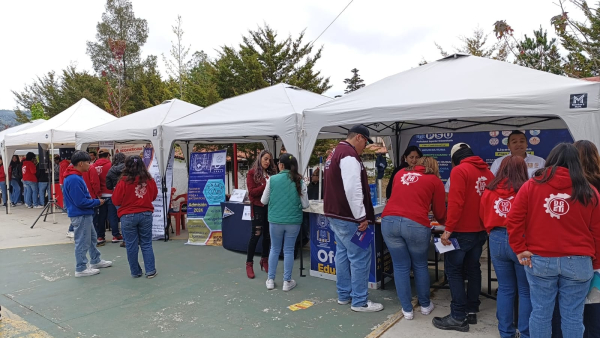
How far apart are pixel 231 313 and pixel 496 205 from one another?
8.46 ft

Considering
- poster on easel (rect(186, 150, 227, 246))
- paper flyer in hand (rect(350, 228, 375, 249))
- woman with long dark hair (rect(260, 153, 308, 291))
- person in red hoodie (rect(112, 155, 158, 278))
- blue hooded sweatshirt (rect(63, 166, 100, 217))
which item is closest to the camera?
paper flyer in hand (rect(350, 228, 375, 249))

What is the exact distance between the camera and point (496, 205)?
2873 millimetres

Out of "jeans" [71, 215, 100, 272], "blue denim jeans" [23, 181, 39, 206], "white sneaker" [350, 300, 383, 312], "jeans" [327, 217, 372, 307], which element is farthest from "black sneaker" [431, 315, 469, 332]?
"blue denim jeans" [23, 181, 39, 206]

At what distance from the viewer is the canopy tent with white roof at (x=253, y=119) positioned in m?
5.37

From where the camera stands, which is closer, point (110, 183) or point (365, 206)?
point (365, 206)

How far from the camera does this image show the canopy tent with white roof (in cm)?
537

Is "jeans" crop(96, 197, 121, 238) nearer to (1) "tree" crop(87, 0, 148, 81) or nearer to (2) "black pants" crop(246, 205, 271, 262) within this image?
(2) "black pants" crop(246, 205, 271, 262)

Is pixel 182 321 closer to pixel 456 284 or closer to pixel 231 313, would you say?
pixel 231 313

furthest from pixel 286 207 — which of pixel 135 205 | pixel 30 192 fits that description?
pixel 30 192

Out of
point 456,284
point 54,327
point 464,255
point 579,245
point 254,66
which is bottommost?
point 54,327

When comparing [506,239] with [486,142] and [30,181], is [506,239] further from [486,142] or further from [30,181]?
[30,181]

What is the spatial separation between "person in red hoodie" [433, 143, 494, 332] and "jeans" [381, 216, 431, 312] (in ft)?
0.64

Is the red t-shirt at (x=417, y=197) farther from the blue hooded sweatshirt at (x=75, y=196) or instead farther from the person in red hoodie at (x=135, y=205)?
the blue hooded sweatshirt at (x=75, y=196)

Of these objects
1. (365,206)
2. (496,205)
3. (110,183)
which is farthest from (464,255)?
(110,183)
